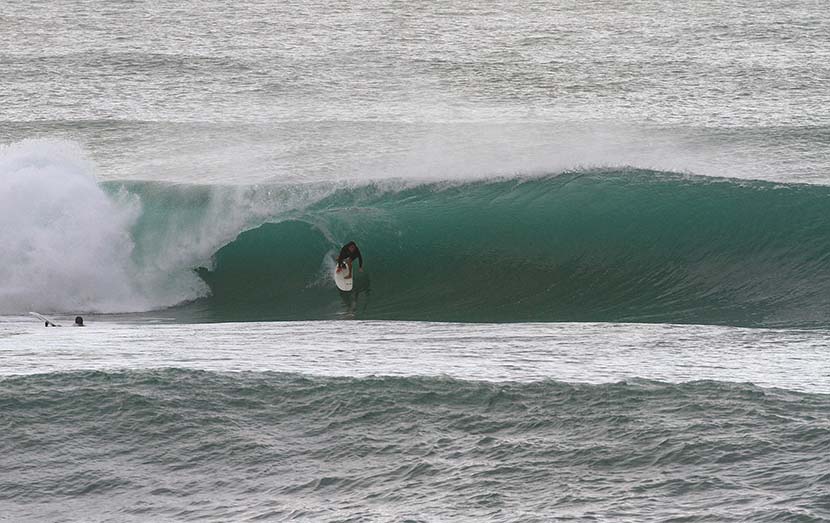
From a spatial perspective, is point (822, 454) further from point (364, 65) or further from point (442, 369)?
point (364, 65)

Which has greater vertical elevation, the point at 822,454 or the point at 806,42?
the point at 806,42

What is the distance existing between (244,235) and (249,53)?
18759 mm

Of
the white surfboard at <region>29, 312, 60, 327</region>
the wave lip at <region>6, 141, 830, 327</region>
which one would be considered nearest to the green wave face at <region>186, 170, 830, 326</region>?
the wave lip at <region>6, 141, 830, 327</region>

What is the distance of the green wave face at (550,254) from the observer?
49.8 ft

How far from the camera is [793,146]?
2341 cm

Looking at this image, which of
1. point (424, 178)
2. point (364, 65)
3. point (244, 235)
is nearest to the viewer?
point (244, 235)

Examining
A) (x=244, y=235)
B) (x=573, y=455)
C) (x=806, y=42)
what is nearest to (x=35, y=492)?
(x=573, y=455)

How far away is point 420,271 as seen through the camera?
1681cm

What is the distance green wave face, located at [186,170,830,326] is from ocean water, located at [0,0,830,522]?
0.16ft

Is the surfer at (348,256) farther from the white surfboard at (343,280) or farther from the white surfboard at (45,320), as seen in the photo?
the white surfboard at (45,320)

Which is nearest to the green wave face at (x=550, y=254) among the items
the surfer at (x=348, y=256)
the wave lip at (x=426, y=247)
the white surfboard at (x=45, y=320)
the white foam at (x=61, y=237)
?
the wave lip at (x=426, y=247)

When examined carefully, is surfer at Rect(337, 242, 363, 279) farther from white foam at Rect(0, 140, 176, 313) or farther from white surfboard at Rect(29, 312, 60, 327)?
white surfboard at Rect(29, 312, 60, 327)

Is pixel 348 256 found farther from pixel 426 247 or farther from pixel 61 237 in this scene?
pixel 61 237

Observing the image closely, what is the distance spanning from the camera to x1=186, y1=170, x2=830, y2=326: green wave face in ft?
49.8
